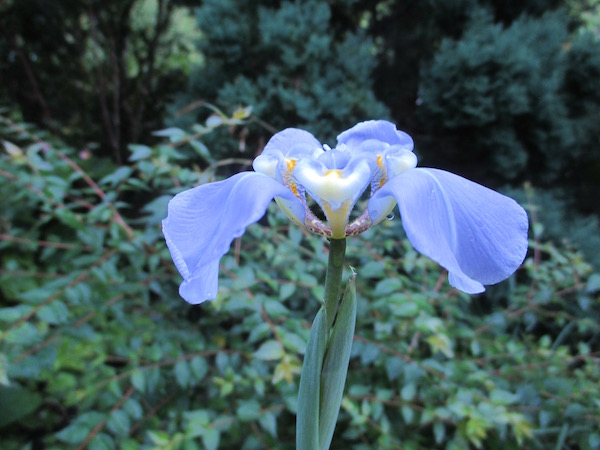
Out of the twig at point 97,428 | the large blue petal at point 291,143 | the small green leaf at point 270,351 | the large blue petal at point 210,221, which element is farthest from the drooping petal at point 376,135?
the twig at point 97,428

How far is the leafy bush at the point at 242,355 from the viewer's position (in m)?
1.10

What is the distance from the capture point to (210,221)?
449mm

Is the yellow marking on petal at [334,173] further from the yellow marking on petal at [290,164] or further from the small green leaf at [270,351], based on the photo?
the small green leaf at [270,351]

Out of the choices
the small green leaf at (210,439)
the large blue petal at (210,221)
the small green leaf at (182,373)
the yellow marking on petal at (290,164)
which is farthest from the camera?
the small green leaf at (182,373)

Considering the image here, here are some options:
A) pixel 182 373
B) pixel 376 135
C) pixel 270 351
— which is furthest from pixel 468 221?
pixel 182 373

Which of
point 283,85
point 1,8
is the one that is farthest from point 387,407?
point 1,8

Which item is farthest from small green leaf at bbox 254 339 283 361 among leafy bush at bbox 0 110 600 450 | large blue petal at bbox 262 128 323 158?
large blue petal at bbox 262 128 323 158

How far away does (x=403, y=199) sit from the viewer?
1.32 feet

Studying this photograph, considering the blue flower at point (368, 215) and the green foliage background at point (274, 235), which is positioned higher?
the blue flower at point (368, 215)

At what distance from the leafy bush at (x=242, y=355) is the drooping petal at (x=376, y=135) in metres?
0.60

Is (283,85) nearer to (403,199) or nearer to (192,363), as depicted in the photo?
(192,363)

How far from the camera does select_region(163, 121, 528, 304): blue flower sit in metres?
0.39

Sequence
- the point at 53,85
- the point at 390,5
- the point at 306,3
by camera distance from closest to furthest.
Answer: the point at 306,3
the point at 390,5
the point at 53,85

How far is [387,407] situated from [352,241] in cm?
51
